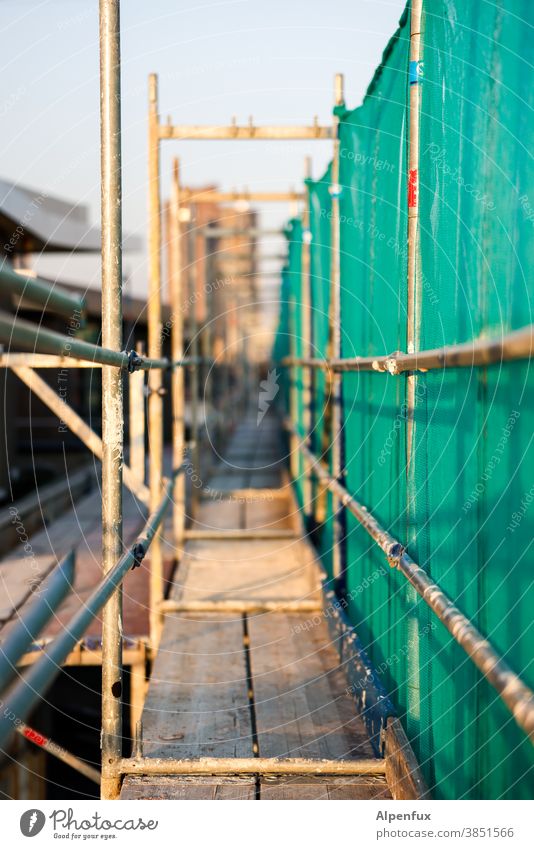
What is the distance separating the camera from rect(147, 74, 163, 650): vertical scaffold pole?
488 centimetres

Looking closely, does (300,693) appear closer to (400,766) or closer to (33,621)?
(400,766)

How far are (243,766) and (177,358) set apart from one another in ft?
11.3

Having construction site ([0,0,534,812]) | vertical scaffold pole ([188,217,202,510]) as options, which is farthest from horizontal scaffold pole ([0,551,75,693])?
vertical scaffold pole ([188,217,202,510])

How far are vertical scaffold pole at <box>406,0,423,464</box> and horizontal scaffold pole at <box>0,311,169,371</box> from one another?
32.8 inches

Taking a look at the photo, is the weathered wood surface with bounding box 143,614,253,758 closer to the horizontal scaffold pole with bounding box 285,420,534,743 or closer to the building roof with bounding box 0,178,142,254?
the horizontal scaffold pole with bounding box 285,420,534,743

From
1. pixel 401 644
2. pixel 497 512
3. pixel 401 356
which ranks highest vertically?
pixel 401 356

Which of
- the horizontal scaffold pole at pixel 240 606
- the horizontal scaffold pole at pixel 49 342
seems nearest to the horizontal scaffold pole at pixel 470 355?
the horizontal scaffold pole at pixel 49 342

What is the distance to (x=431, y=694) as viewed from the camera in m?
2.49

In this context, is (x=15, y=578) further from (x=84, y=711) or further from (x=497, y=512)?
(x=497, y=512)

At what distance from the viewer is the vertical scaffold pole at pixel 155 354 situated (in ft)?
16.0

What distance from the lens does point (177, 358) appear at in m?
6.11

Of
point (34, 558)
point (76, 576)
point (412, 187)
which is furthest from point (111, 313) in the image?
point (34, 558)
